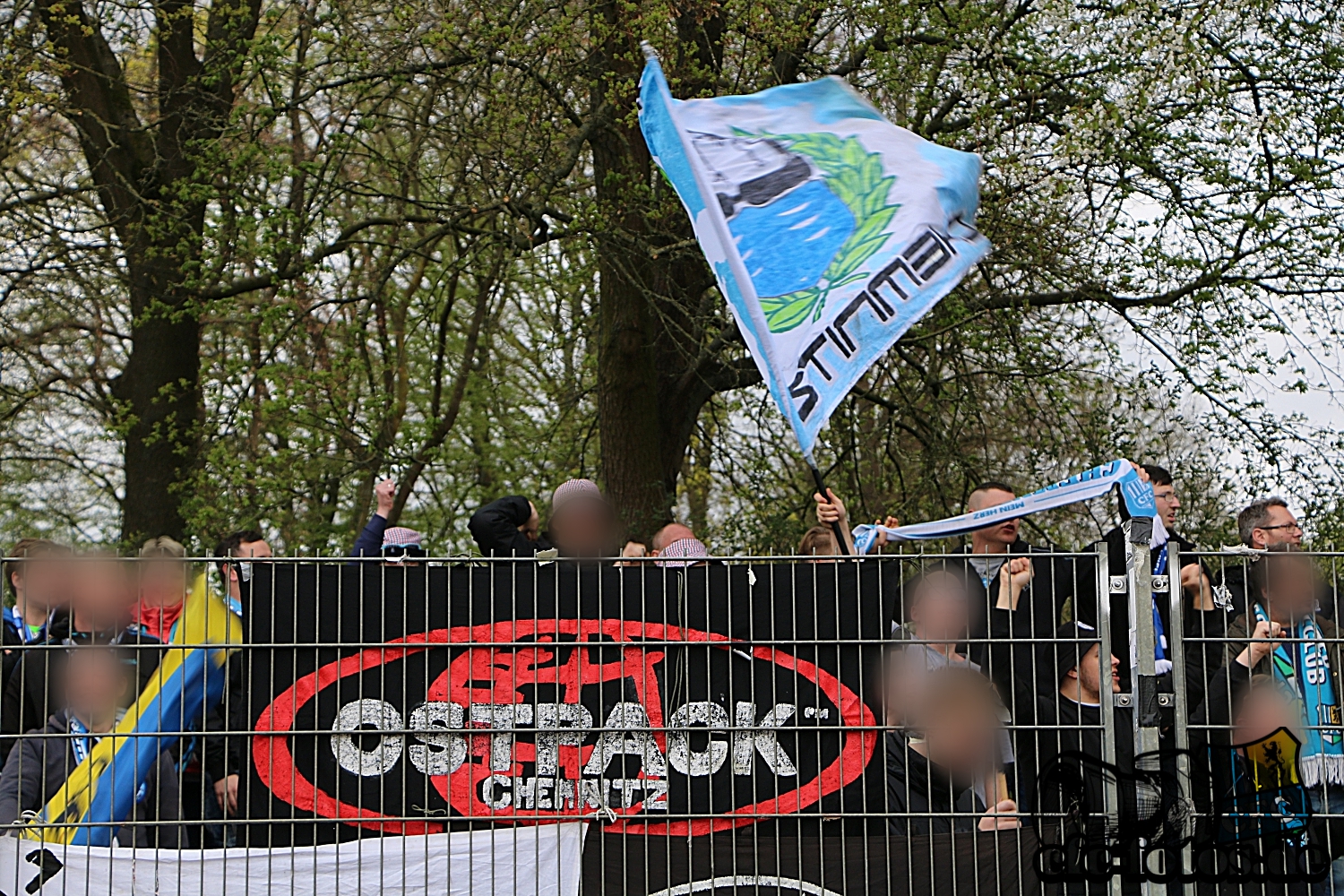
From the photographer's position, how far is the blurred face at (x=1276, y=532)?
6785mm

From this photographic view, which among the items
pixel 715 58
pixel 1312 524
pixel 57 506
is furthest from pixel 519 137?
pixel 57 506

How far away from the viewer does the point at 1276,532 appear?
268 inches

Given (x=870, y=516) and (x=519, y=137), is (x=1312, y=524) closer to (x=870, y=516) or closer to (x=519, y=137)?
(x=870, y=516)

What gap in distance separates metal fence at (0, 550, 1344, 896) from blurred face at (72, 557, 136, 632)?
0.10 meters

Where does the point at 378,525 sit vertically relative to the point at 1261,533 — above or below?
above

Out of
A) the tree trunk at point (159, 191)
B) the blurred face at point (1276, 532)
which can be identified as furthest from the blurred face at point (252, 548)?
the tree trunk at point (159, 191)

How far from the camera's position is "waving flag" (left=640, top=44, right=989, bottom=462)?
18.7ft

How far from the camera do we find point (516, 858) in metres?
5.42

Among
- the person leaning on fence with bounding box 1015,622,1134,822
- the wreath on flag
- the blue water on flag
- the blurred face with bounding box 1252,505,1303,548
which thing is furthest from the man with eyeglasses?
the blue water on flag

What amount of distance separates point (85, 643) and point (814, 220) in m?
3.17

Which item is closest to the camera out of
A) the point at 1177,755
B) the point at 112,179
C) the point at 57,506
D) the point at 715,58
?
the point at 1177,755

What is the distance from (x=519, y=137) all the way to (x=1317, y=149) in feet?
20.5

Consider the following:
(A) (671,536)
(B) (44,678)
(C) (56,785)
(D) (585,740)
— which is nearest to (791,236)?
(A) (671,536)

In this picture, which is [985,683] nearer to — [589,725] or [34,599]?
[589,725]
